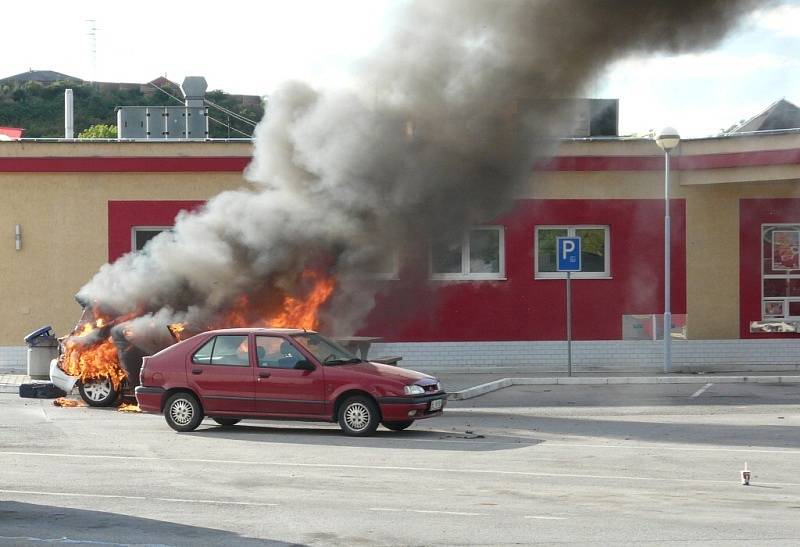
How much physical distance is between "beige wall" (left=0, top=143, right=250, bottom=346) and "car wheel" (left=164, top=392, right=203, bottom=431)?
10619 millimetres

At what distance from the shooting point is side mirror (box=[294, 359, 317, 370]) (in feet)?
49.6

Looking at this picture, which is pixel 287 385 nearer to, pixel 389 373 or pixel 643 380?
pixel 389 373

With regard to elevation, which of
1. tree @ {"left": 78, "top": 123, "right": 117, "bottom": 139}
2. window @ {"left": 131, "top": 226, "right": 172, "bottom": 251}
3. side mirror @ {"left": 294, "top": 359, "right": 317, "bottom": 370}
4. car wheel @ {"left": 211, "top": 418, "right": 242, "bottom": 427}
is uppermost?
tree @ {"left": 78, "top": 123, "right": 117, "bottom": 139}

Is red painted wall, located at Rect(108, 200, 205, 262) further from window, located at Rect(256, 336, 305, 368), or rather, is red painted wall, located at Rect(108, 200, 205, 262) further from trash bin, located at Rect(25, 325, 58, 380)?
window, located at Rect(256, 336, 305, 368)

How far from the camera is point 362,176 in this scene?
61.7 ft

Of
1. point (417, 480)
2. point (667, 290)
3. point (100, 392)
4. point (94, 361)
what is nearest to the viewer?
point (417, 480)

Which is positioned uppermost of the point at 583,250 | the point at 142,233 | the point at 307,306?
the point at 142,233

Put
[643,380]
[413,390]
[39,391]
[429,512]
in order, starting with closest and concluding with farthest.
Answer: [429,512]
[413,390]
[39,391]
[643,380]

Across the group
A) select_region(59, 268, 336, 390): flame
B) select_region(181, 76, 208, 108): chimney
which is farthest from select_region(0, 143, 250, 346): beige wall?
select_region(59, 268, 336, 390): flame

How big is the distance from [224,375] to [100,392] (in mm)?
4463

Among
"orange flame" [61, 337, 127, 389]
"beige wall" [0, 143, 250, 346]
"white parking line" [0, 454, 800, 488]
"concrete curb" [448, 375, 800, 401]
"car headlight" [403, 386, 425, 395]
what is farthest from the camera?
"beige wall" [0, 143, 250, 346]

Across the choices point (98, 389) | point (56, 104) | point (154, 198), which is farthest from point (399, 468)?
point (56, 104)

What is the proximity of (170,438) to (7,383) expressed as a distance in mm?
9428

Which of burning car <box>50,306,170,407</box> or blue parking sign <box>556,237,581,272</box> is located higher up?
blue parking sign <box>556,237,581,272</box>
